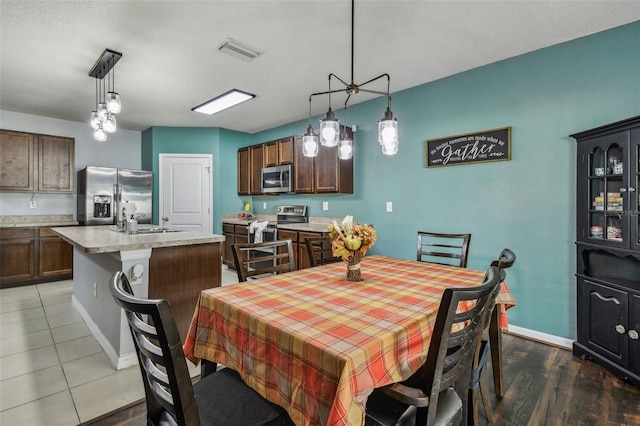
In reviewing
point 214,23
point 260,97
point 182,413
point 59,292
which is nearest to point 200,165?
point 260,97

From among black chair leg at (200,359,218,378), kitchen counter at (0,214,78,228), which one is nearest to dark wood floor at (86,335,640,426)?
black chair leg at (200,359,218,378)

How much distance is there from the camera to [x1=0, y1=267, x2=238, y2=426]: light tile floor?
6.06ft

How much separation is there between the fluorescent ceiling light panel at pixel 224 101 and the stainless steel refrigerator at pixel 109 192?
5.58 feet

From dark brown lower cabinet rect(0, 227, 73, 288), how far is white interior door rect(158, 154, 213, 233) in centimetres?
148

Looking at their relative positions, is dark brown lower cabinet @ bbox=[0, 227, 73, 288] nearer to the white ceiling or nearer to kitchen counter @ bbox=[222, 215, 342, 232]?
the white ceiling

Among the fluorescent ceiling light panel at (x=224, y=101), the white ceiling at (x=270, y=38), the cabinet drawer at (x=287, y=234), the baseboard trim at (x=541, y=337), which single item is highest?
the fluorescent ceiling light panel at (x=224, y=101)

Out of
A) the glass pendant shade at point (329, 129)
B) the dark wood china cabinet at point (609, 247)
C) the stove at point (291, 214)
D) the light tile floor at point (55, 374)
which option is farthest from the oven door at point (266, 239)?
the dark wood china cabinet at point (609, 247)

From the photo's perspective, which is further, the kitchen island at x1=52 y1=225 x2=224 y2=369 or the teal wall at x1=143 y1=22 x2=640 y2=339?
the teal wall at x1=143 y1=22 x2=640 y2=339

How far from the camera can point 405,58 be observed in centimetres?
292

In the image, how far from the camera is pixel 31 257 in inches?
179

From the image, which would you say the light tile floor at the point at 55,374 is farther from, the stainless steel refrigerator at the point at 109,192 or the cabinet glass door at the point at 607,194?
the cabinet glass door at the point at 607,194

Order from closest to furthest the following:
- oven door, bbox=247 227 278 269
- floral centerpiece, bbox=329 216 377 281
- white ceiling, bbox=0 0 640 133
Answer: floral centerpiece, bbox=329 216 377 281
white ceiling, bbox=0 0 640 133
oven door, bbox=247 227 278 269

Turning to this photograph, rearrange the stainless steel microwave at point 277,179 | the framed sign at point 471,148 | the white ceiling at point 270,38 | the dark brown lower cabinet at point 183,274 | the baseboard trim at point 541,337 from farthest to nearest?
the stainless steel microwave at point 277,179 < the framed sign at point 471,148 < the baseboard trim at point 541,337 < the dark brown lower cabinet at point 183,274 < the white ceiling at point 270,38

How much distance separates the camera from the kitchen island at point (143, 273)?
2279 millimetres
